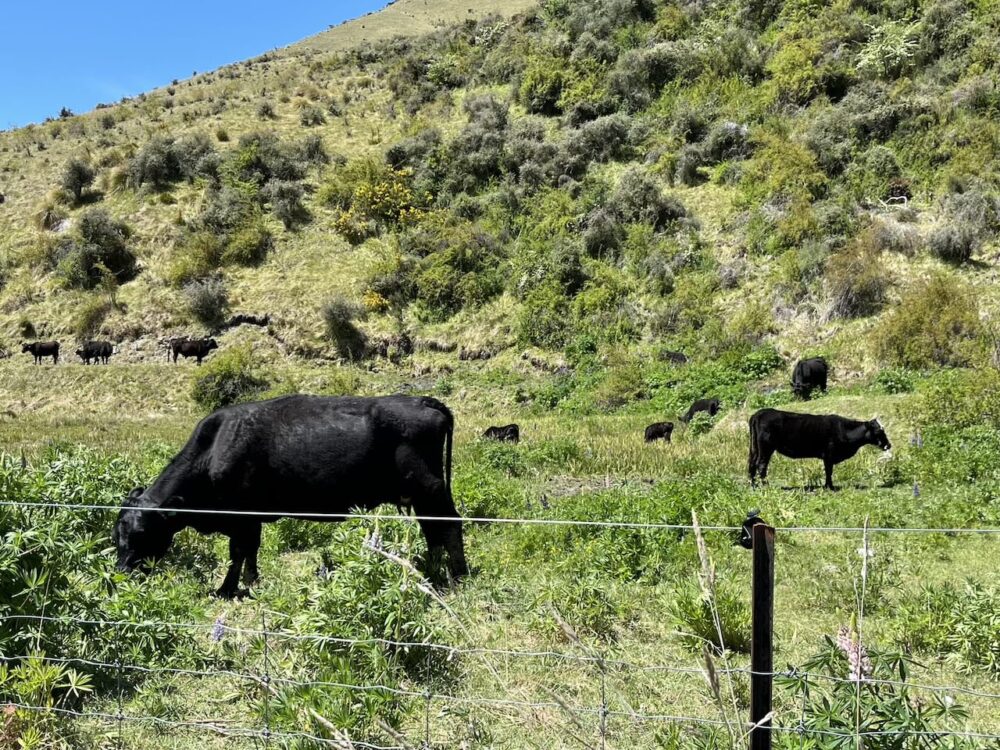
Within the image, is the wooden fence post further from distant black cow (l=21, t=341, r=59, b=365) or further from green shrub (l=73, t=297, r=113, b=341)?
green shrub (l=73, t=297, r=113, b=341)

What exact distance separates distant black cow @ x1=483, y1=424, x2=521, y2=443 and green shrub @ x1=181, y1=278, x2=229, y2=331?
20.8 meters

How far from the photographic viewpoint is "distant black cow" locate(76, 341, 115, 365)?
1309 inches

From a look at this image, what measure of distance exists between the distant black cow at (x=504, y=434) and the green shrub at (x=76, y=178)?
33909mm

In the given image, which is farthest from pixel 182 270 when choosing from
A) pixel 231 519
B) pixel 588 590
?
pixel 588 590

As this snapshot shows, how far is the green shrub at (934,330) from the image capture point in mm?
19100

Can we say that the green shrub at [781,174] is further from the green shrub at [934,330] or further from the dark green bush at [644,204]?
the green shrub at [934,330]

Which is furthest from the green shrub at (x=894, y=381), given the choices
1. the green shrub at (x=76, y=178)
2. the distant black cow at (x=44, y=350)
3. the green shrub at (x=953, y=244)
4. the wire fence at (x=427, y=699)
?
the green shrub at (x=76, y=178)

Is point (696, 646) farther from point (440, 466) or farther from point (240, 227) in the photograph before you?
point (240, 227)

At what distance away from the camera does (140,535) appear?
701cm

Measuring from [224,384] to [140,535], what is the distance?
2396 cm

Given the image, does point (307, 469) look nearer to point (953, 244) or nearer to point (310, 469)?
point (310, 469)

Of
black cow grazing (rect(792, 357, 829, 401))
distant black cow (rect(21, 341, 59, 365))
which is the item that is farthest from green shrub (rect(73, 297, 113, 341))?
black cow grazing (rect(792, 357, 829, 401))

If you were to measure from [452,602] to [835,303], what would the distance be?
817 inches

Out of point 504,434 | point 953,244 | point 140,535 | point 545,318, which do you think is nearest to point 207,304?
point 545,318
